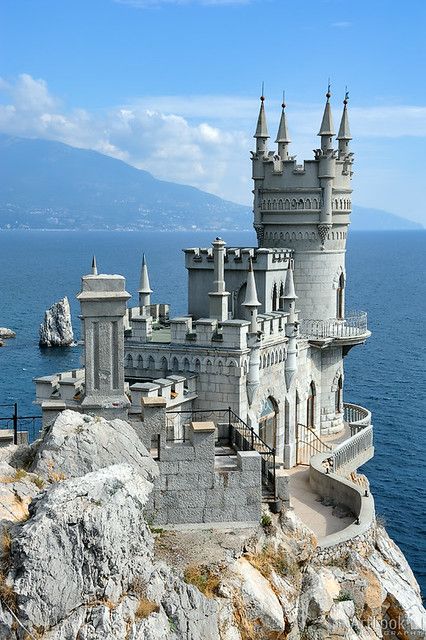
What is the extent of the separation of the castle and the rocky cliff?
944 mm

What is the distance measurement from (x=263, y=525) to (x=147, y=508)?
8.18ft

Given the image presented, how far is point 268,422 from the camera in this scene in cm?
3238

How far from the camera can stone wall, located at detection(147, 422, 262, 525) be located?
54.1 ft

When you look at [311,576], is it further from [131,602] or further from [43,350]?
[43,350]

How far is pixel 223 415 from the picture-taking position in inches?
1086

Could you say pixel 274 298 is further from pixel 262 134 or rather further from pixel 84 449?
pixel 84 449

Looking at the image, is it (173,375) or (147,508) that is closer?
(147,508)

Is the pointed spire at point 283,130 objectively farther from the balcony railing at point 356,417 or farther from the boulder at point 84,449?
the boulder at point 84,449

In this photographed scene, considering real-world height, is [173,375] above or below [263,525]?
above

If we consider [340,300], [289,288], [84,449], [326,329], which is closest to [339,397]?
[326,329]

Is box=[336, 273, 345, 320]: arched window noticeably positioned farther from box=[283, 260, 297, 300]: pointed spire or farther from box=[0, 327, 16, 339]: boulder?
box=[0, 327, 16, 339]: boulder

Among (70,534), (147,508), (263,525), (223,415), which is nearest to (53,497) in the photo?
(70,534)

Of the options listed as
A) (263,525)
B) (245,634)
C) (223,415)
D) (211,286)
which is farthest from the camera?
(211,286)

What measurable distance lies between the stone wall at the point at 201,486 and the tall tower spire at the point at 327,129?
24.0m
